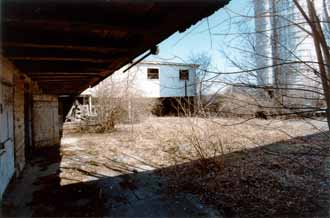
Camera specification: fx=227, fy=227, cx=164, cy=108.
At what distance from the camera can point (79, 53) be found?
8.88 feet

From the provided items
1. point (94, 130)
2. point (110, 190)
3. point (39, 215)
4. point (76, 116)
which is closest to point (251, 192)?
point (110, 190)

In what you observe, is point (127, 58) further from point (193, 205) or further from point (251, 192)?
point (251, 192)

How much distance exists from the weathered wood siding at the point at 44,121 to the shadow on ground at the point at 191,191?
212 centimetres

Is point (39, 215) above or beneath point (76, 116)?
beneath

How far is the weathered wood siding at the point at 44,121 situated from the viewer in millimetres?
6566

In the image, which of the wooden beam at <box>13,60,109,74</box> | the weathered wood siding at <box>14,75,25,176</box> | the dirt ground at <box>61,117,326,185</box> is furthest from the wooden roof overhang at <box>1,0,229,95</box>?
the dirt ground at <box>61,117,326,185</box>

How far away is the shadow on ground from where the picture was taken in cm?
280

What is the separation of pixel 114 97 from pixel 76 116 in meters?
3.27

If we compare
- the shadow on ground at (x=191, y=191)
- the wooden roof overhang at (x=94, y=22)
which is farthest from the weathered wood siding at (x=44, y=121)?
the wooden roof overhang at (x=94, y=22)

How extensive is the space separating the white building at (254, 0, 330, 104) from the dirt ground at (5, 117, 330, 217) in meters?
0.43

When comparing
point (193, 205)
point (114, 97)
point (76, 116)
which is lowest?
point (193, 205)

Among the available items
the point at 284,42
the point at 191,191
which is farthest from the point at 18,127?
the point at 284,42

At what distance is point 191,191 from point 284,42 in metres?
2.39

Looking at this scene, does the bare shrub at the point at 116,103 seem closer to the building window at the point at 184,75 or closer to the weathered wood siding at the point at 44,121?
the weathered wood siding at the point at 44,121
